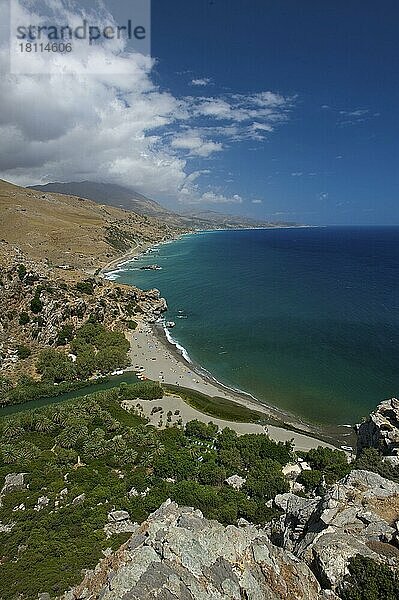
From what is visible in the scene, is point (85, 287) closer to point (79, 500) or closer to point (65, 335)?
point (65, 335)

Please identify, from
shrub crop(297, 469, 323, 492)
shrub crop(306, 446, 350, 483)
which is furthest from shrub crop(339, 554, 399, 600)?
shrub crop(306, 446, 350, 483)

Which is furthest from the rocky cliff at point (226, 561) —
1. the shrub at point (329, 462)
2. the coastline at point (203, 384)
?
the coastline at point (203, 384)

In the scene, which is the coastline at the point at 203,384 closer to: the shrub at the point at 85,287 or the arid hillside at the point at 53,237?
the shrub at the point at 85,287

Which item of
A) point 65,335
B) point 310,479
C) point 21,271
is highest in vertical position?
point 21,271

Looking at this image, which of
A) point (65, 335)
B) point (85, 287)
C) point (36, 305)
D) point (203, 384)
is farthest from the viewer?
point (85, 287)

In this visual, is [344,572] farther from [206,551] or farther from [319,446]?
[319,446]

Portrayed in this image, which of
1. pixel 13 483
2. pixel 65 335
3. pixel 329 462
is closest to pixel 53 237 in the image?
pixel 65 335

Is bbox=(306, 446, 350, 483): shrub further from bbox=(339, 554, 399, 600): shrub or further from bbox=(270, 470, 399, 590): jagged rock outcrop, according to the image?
bbox=(339, 554, 399, 600): shrub

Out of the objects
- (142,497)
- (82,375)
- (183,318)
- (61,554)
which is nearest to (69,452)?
(142,497)
